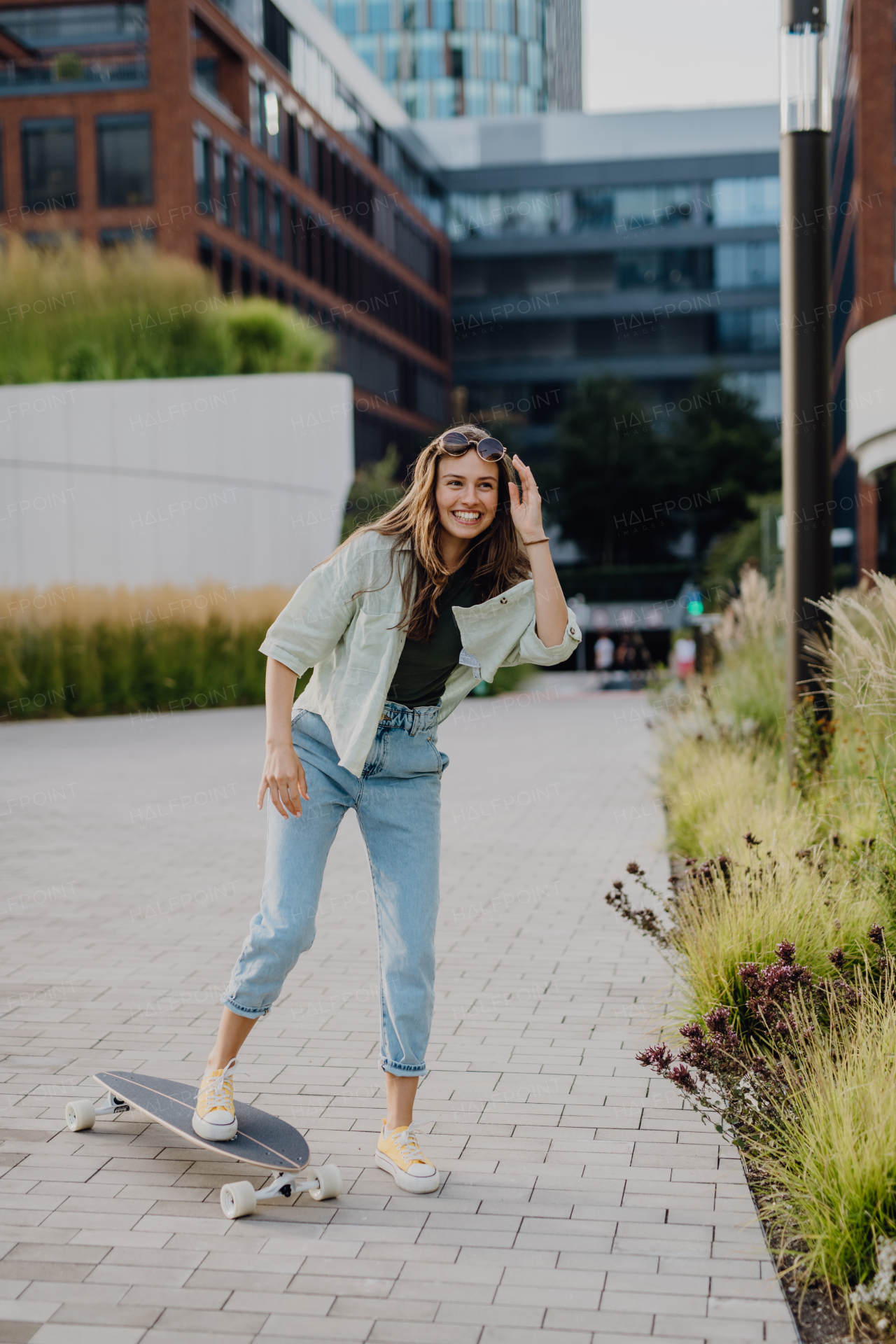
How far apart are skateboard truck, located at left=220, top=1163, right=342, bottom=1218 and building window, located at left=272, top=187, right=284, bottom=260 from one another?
144ft

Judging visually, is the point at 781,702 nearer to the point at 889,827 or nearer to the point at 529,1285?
the point at 889,827

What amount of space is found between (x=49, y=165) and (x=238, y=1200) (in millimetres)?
40329

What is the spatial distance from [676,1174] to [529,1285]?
768mm

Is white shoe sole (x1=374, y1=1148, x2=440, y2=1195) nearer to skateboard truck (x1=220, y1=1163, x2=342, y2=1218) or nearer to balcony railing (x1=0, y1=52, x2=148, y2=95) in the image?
skateboard truck (x1=220, y1=1163, x2=342, y2=1218)

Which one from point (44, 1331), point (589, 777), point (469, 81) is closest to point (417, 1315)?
point (44, 1331)

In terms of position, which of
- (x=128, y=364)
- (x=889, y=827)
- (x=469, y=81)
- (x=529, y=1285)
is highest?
(x=469, y=81)

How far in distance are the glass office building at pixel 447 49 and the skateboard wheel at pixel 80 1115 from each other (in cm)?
12298

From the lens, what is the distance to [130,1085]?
421cm

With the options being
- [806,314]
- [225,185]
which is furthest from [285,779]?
[225,185]

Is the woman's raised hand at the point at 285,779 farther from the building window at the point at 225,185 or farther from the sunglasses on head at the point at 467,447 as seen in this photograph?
the building window at the point at 225,185

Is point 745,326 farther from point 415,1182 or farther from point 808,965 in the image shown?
point 415,1182

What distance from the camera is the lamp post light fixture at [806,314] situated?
7.29 metres

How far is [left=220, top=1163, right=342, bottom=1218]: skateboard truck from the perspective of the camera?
3.54 metres

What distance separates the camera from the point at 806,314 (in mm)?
7305
